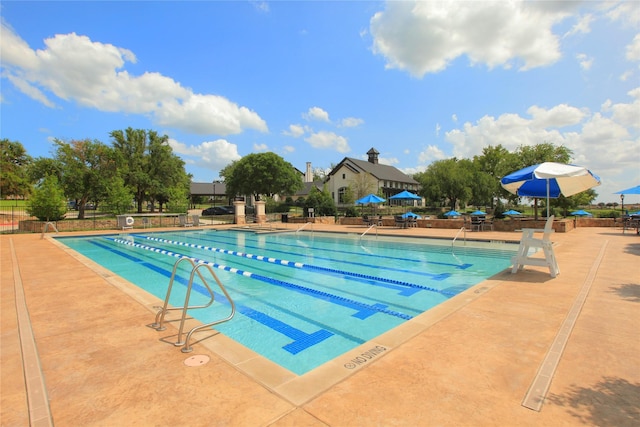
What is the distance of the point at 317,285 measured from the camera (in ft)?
24.7

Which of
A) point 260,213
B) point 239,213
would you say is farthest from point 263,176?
point 239,213

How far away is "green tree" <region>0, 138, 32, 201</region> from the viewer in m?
39.6

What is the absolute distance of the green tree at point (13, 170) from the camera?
3956 centimetres

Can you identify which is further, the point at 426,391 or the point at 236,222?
the point at 236,222

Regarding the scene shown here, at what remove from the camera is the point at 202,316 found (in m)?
5.45

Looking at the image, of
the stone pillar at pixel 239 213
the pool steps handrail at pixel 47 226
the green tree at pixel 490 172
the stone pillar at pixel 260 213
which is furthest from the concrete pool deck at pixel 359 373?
the green tree at pixel 490 172

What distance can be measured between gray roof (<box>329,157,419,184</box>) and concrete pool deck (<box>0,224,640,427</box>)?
1761 inches

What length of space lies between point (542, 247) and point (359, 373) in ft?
19.1

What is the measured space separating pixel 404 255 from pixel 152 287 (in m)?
7.99

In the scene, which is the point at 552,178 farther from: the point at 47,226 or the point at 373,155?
the point at 373,155

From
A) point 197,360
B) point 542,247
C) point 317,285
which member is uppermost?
point 542,247

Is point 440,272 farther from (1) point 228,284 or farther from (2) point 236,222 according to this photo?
(2) point 236,222

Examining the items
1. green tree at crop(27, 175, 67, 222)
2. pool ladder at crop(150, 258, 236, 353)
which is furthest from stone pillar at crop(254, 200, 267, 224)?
pool ladder at crop(150, 258, 236, 353)

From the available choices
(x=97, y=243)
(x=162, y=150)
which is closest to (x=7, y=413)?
(x=97, y=243)
